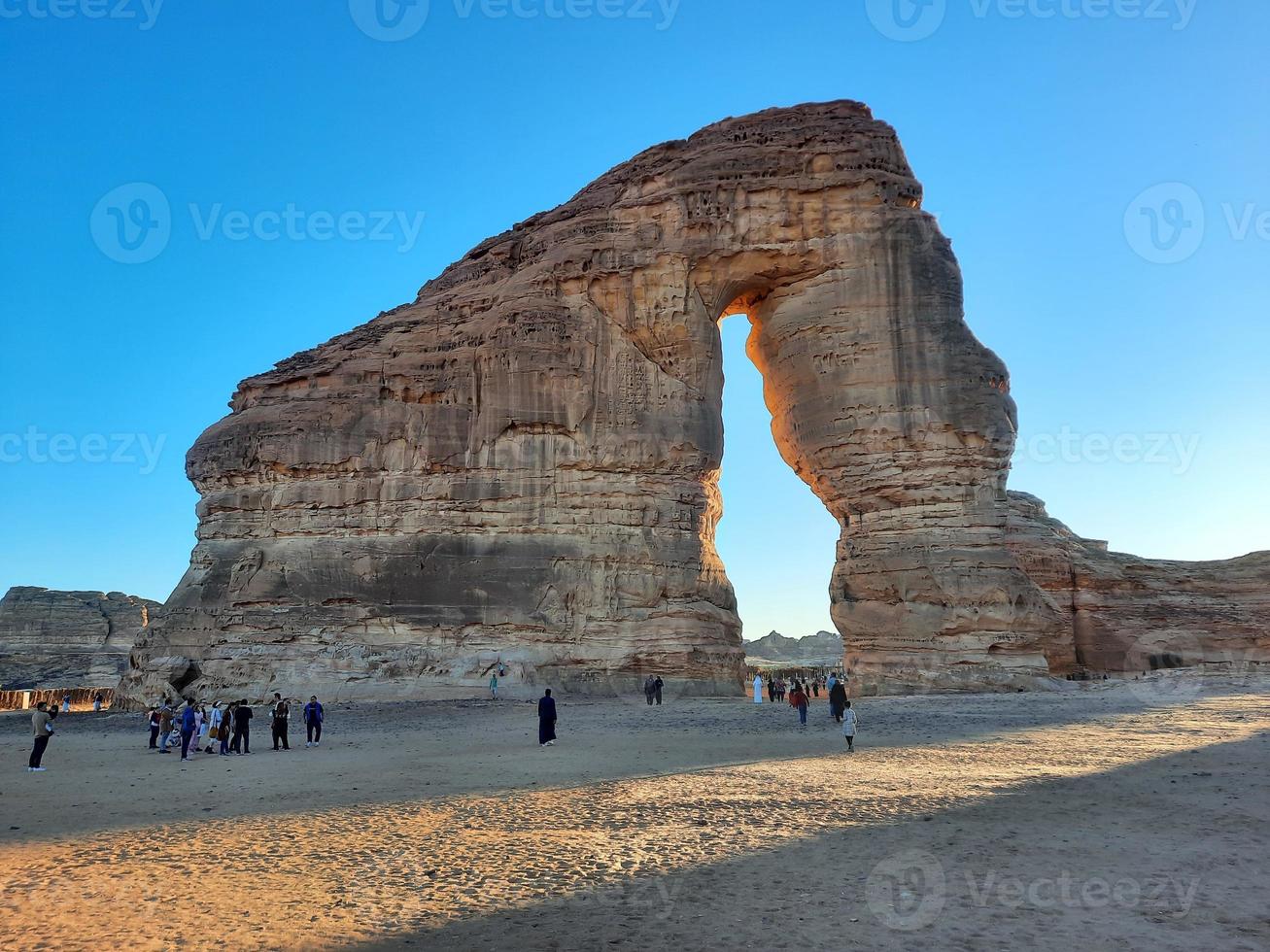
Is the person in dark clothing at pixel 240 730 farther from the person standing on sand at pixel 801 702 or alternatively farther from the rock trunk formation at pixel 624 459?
the person standing on sand at pixel 801 702

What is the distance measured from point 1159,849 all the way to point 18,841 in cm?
1156

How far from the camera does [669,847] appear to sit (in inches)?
296

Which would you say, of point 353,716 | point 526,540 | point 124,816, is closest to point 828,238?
point 526,540

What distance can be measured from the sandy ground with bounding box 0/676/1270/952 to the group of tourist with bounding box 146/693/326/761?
2.05 m

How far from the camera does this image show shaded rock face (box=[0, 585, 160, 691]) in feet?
191

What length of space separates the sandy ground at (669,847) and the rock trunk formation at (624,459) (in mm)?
14107

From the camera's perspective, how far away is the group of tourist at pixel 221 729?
57.6ft

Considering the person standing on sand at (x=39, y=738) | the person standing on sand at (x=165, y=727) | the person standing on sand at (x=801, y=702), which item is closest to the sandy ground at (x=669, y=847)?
the person standing on sand at (x=39, y=738)

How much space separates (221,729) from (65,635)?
190 feet

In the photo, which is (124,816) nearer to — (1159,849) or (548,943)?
(548,943)

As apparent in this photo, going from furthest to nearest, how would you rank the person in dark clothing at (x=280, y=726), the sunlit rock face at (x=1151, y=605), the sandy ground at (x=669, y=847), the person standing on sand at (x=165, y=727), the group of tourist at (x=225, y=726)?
the sunlit rock face at (x=1151, y=605) < the person standing on sand at (x=165, y=727) < the person in dark clothing at (x=280, y=726) < the group of tourist at (x=225, y=726) < the sandy ground at (x=669, y=847)

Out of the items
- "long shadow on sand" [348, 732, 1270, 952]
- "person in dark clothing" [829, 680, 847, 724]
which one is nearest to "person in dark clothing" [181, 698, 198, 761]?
"long shadow on sand" [348, 732, 1270, 952]

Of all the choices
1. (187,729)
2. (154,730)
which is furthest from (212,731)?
(154,730)

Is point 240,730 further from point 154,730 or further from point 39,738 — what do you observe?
point 39,738
